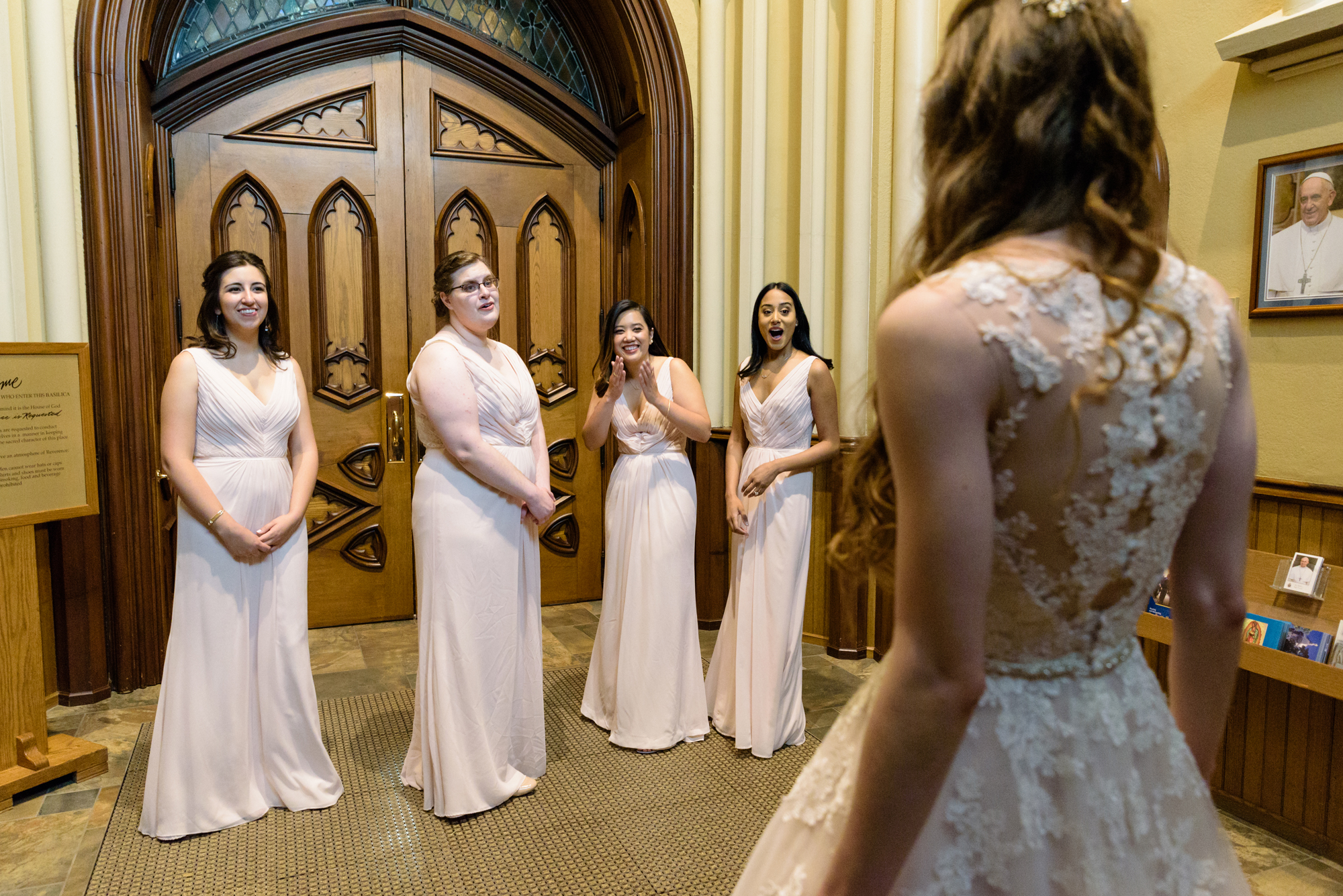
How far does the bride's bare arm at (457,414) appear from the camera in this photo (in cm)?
293

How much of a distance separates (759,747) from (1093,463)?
2780 mm

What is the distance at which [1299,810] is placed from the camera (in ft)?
9.12

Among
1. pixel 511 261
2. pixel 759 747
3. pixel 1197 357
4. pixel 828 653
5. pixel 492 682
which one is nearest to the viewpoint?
pixel 1197 357

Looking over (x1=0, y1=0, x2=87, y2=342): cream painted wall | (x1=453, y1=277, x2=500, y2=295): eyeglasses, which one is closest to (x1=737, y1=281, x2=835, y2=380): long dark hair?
(x1=453, y1=277, x2=500, y2=295): eyeglasses

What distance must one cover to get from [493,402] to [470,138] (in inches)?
109

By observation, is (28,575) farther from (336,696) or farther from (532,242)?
(532,242)

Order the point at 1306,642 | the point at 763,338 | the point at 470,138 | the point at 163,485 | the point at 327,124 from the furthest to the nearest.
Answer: the point at 470,138, the point at 327,124, the point at 163,485, the point at 763,338, the point at 1306,642

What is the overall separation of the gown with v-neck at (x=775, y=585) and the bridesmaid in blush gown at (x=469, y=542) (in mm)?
856

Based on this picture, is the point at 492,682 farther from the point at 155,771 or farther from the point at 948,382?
the point at 948,382

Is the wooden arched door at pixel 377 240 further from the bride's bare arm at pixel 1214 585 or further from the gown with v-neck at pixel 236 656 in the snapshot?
the bride's bare arm at pixel 1214 585

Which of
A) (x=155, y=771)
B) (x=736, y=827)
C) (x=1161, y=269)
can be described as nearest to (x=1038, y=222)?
(x=1161, y=269)

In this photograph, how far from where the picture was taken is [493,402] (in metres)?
3.05

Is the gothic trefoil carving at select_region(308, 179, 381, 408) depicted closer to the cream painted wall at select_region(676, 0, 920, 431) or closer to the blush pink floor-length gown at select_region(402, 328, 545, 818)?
the cream painted wall at select_region(676, 0, 920, 431)

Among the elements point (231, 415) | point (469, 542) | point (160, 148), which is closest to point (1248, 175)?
point (469, 542)
